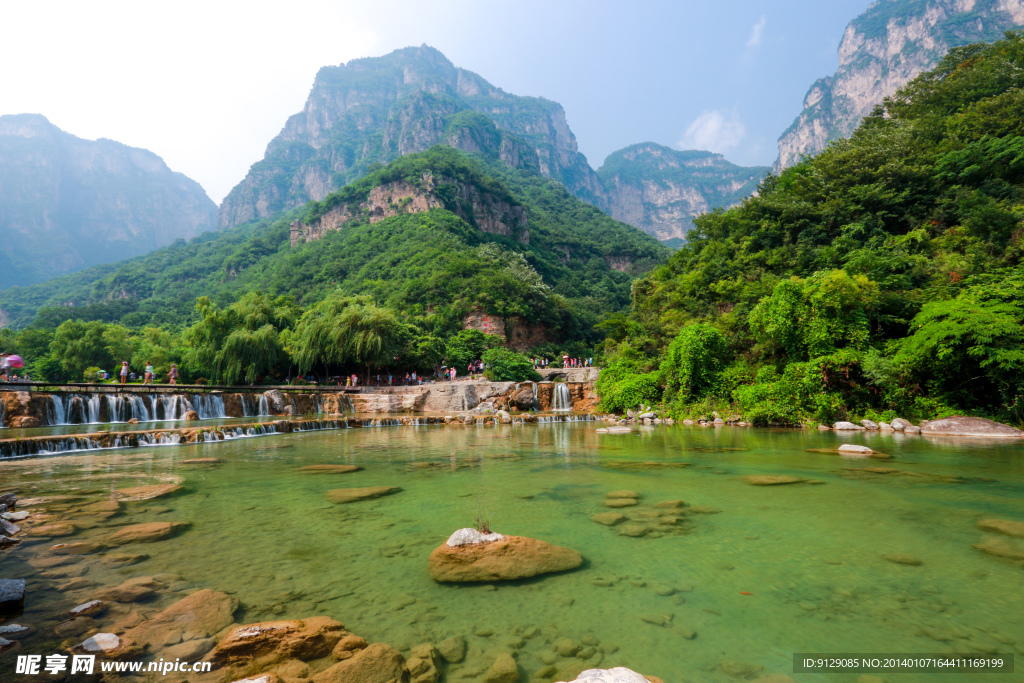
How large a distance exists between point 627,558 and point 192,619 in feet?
12.0

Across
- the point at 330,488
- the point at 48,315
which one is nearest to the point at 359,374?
the point at 330,488

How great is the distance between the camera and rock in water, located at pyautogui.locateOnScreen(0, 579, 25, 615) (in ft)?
10.1

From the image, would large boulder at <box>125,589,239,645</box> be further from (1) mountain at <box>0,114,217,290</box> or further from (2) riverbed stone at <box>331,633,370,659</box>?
(1) mountain at <box>0,114,217,290</box>

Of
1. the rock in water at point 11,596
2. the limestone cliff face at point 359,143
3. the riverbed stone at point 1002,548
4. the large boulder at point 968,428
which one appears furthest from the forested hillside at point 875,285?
the limestone cliff face at point 359,143

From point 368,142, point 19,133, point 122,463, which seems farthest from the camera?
point 19,133

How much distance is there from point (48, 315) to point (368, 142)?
394ft

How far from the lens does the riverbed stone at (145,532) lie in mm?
4711

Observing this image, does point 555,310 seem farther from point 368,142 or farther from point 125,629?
point 368,142

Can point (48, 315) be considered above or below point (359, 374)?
above

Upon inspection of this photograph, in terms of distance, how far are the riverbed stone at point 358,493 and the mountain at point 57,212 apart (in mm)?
192940

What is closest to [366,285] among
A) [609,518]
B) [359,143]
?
[609,518]

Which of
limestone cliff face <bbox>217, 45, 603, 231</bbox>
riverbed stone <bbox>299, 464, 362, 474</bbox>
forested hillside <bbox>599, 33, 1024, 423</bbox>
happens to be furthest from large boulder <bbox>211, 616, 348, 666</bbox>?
limestone cliff face <bbox>217, 45, 603, 231</bbox>

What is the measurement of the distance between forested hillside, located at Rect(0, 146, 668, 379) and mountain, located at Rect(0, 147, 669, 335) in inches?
11.2

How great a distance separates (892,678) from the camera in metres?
2.42
